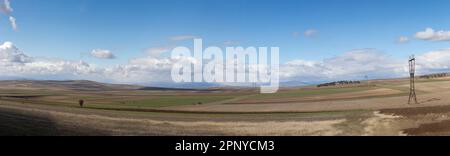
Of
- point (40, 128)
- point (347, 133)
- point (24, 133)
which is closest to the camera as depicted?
point (24, 133)

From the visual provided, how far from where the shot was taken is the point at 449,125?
4684cm
